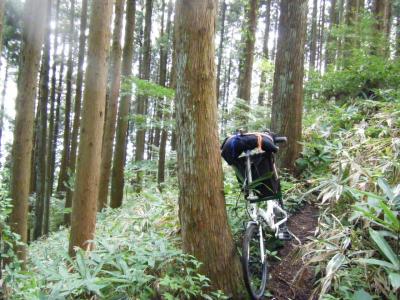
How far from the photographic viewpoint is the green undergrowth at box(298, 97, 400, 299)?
3359 mm

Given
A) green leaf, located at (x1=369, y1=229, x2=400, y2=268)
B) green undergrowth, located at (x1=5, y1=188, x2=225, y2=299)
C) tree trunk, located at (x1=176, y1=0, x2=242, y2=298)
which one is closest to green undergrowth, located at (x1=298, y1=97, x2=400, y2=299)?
green leaf, located at (x1=369, y1=229, x2=400, y2=268)

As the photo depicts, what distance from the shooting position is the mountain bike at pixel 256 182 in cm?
388

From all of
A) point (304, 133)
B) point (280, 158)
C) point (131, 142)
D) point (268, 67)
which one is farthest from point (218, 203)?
point (131, 142)

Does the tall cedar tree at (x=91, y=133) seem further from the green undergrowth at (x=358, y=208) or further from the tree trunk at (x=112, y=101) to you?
the green undergrowth at (x=358, y=208)

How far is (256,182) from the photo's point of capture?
13.1ft

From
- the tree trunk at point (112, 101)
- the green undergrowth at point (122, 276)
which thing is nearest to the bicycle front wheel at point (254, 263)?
the green undergrowth at point (122, 276)

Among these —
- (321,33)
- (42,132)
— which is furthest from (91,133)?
(321,33)

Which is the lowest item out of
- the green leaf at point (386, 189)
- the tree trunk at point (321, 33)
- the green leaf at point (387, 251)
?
the green leaf at point (387, 251)

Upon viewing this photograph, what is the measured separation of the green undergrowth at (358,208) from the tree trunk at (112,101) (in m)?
5.17

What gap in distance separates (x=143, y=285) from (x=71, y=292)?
64cm

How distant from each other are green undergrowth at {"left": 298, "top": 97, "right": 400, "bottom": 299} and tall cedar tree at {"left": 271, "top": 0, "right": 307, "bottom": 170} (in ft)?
1.09

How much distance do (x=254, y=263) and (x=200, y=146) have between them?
1545mm

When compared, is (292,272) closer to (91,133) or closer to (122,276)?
(122,276)

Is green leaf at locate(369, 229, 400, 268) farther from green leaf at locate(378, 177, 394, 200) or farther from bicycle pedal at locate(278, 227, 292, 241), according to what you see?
bicycle pedal at locate(278, 227, 292, 241)
